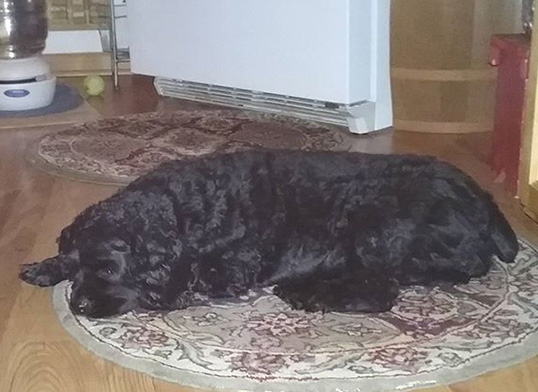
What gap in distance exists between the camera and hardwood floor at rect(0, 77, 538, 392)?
4.61 ft

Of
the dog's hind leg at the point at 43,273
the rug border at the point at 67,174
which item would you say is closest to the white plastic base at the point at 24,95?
the rug border at the point at 67,174

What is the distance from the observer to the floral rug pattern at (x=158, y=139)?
2.56 meters

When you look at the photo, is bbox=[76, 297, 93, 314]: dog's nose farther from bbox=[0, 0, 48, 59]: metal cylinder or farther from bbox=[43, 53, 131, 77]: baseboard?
bbox=[43, 53, 131, 77]: baseboard

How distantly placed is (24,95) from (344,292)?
6.36 feet

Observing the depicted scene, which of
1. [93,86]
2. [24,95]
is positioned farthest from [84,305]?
[93,86]

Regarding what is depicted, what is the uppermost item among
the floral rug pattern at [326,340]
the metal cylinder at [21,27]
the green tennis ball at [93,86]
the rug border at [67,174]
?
the metal cylinder at [21,27]

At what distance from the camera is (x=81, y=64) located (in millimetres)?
3939

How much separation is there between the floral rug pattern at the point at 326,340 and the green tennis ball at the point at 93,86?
190 cm

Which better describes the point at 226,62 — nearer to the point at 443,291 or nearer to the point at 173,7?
the point at 173,7

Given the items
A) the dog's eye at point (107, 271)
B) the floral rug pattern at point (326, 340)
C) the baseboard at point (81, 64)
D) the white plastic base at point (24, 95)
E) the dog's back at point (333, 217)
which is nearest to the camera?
the floral rug pattern at point (326, 340)

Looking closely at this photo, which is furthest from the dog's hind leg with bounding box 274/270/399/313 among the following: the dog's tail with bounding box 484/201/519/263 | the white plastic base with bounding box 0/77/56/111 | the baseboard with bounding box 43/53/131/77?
the baseboard with bounding box 43/53/131/77

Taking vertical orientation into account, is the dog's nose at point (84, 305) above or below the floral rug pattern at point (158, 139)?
below

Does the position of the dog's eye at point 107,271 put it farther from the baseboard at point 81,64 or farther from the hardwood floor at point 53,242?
the baseboard at point 81,64

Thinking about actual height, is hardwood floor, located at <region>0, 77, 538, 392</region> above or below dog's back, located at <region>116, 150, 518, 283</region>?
below
